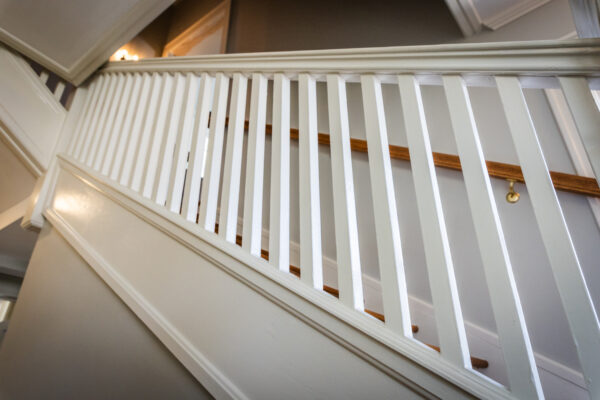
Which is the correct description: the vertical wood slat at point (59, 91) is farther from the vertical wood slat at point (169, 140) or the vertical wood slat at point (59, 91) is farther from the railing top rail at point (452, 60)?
the railing top rail at point (452, 60)

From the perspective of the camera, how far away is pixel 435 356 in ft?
1.96

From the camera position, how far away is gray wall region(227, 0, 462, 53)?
1.94 meters

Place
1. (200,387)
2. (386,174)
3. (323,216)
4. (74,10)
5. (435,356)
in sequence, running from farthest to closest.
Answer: (323,216), (74,10), (200,387), (386,174), (435,356)

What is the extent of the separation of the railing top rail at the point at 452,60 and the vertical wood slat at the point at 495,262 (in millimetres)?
52

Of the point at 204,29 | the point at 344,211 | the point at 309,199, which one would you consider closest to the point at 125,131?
the point at 309,199

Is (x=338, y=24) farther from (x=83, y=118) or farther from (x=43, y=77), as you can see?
(x=43, y=77)

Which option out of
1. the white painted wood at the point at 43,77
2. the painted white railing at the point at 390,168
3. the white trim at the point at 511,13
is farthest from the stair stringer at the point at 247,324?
the white trim at the point at 511,13

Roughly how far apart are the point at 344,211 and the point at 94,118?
161 cm

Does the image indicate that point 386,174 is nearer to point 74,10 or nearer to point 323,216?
point 323,216

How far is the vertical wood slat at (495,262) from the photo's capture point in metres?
0.53

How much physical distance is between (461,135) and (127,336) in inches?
45.9

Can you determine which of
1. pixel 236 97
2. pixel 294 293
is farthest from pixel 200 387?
pixel 236 97

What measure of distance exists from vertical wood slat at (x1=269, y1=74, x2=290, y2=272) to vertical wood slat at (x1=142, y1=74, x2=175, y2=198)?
58 cm

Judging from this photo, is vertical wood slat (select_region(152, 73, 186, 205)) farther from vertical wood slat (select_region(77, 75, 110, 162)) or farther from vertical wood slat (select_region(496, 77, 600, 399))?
vertical wood slat (select_region(496, 77, 600, 399))
